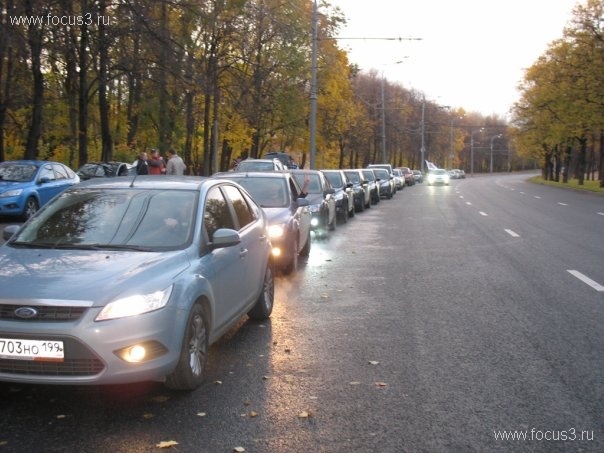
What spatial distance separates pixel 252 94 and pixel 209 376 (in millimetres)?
27939

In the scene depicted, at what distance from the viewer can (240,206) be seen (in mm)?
6836

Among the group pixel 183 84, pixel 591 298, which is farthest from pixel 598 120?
pixel 591 298

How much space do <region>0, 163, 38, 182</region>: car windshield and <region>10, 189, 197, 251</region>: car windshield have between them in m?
12.4

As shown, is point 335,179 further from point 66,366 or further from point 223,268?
point 66,366

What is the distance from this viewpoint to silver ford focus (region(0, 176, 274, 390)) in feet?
13.9

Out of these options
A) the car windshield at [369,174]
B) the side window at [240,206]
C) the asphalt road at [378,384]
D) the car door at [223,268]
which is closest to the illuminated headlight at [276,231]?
the asphalt road at [378,384]

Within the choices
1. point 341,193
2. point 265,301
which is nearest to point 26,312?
point 265,301

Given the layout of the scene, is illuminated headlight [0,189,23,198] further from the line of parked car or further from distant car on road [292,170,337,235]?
the line of parked car

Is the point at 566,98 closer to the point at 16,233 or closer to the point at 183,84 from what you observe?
the point at 183,84

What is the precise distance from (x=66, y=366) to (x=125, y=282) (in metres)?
0.63

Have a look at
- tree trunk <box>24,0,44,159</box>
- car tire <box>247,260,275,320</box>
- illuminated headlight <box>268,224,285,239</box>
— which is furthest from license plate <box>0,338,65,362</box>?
tree trunk <box>24,0,44,159</box>

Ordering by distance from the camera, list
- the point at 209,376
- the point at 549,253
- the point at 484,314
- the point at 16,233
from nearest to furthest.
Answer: the point at 209,376
the point at 16,233
the point at 484,314
the point at 549,253

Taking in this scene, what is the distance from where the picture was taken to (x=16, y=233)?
5.66 meters

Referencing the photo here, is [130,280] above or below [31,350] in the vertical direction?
above
